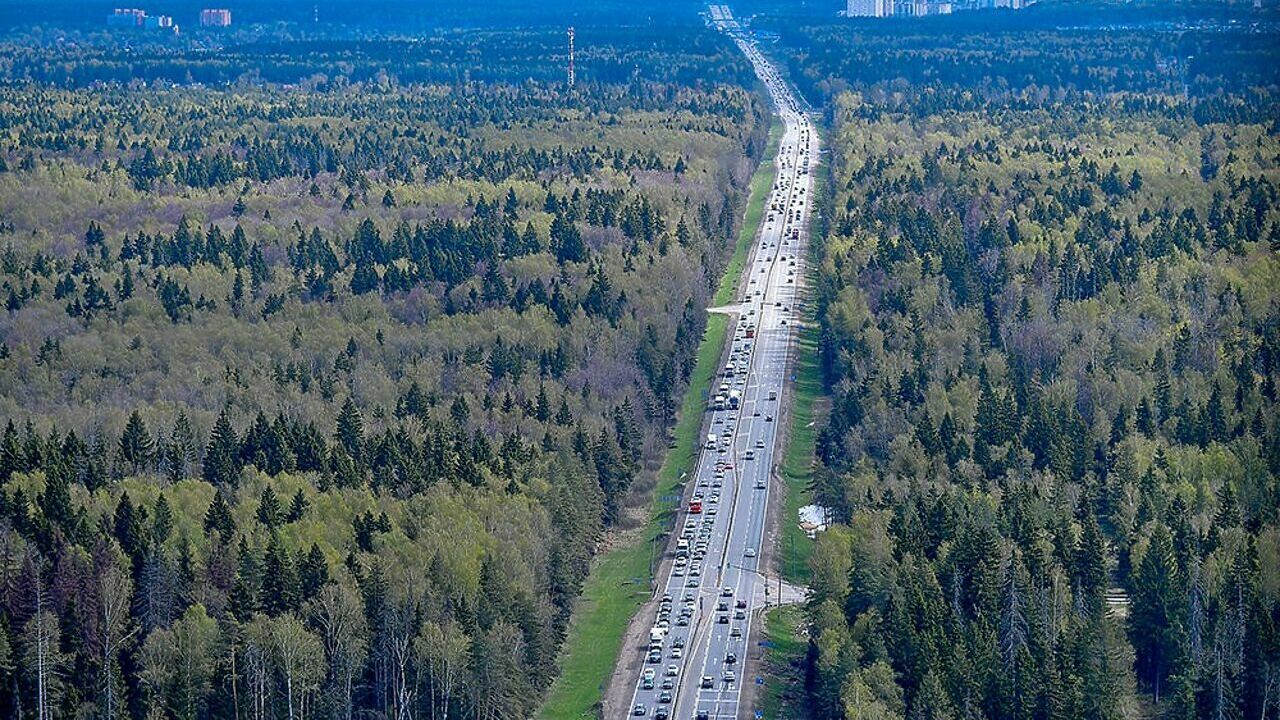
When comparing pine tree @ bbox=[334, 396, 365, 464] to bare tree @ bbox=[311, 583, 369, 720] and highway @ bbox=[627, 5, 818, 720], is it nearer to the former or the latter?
highway @ bbox=[627, 5, 818, 720]

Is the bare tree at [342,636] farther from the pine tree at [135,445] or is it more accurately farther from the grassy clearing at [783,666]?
the pine tree at [135,445]

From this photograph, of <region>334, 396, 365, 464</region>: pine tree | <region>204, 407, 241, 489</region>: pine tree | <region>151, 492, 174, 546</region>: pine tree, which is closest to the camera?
<region>151, 492, 174, 546</region>: pine tree

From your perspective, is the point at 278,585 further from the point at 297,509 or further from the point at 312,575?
the point at 297,509

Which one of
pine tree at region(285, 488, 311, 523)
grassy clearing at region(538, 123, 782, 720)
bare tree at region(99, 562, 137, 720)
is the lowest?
grassy clearing at region(538, 123, 782, 720)

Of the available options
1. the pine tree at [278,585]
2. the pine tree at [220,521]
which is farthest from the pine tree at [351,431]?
the pine tree at [278,585]

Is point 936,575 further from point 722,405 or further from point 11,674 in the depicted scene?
point 722,405

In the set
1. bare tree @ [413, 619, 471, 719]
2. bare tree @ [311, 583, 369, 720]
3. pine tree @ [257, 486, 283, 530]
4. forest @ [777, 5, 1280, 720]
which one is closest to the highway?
forest @ [777, 5, 1280, 720]

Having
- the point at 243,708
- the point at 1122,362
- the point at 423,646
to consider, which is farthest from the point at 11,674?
the point at 1122,362
